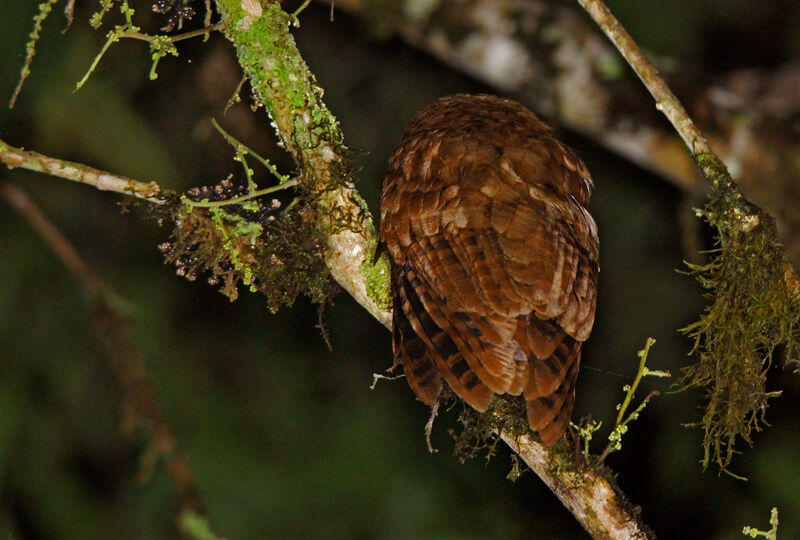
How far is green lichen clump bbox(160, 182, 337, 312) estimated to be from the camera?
5.89 feet

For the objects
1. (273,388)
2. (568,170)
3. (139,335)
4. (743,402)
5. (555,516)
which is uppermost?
(568,170)

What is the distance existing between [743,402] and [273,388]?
1.49 metres

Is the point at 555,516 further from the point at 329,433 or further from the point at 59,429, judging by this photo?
the point at 59,429

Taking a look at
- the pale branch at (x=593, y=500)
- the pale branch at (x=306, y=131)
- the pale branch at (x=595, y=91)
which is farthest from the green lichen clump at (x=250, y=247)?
the pale branch at (x=595, y=91)

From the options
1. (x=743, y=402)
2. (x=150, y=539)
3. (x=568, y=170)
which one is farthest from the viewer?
(x=150, y=539)

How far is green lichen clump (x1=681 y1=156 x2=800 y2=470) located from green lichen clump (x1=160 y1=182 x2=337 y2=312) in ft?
2.82

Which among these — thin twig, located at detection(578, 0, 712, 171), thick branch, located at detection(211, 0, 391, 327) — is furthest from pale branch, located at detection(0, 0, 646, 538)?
thin twig, located at detection(578, 0, 712, 171)

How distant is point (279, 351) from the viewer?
9.41 feet

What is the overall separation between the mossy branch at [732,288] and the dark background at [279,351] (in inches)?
24.5

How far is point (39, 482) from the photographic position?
2436 millimetres

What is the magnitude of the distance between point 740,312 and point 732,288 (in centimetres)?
6

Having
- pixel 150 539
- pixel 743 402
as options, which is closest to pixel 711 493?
pixel 743 402

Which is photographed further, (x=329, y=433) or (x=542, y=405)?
(x=329, y=433)

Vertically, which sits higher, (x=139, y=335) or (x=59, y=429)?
(x=139, y=335)
